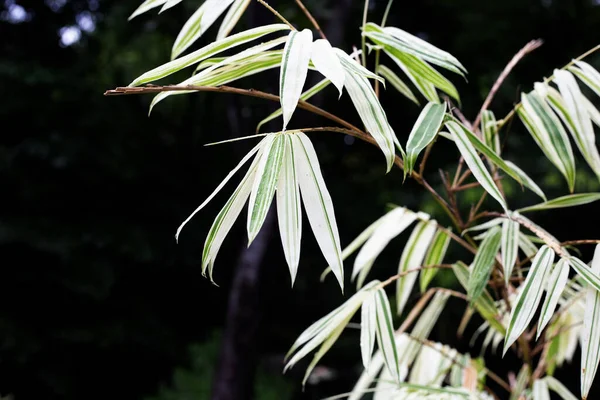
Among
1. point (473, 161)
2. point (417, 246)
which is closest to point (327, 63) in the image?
point (473, 161)

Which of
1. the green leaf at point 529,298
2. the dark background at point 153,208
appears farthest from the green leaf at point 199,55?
the dark background at point 153,208

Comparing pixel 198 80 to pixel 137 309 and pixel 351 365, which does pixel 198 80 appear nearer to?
pixel 137 309

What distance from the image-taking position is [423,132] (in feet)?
1.96

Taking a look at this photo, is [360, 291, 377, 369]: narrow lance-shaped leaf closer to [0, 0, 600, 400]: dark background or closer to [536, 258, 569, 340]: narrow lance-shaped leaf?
[536, 258, 569, 340]: narrow lance-shaped leaf

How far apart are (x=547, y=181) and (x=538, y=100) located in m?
1.27

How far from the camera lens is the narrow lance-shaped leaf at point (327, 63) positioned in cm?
47

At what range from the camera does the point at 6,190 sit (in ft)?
8.04

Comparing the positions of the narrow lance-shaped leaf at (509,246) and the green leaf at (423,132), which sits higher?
the green leaf at (423,132)

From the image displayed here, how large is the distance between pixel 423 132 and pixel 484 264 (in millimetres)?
253

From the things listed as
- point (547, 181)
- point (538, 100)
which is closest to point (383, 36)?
point (538, 100)

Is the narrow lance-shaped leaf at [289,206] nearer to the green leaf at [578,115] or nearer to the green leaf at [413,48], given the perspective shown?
the green leaf at [413,48]

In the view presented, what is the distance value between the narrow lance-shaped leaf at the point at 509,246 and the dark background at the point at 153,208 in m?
1.26

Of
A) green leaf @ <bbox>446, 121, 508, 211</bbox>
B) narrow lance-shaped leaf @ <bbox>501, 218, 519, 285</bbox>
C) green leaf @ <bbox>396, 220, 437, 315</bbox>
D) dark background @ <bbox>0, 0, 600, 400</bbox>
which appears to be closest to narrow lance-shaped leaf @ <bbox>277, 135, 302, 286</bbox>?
green leaf @ <bbox>446, 121, 508, 211</bbox>

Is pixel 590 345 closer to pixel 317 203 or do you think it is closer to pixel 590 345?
pixel 590 345
